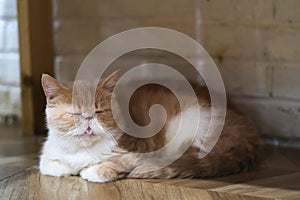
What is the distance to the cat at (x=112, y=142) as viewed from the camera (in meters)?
1.49

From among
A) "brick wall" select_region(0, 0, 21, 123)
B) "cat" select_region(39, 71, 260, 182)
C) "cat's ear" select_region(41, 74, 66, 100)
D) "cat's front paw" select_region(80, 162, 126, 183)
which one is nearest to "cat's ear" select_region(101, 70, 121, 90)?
"cat" select_region(39, 71, 260, 182)

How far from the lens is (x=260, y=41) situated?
1.92 metres

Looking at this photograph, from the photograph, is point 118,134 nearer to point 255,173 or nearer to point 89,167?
point 89,167

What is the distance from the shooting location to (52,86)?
4.86 ft

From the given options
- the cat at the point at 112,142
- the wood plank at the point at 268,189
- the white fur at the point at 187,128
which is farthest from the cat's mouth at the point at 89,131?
the wood plank at the point at 268,189

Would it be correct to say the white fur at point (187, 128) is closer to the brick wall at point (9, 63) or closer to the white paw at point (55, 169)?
the white paw at point (55, 169)

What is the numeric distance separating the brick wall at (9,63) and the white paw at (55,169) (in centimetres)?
87

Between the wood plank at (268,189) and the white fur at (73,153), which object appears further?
the white fur at (73,153)

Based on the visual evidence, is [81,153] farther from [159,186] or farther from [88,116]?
[159,186]

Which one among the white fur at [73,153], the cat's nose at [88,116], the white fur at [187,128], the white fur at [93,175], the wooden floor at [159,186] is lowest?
the wooden floor at [159,186]

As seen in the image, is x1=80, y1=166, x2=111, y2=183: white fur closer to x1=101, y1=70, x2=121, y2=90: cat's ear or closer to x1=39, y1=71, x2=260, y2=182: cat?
x1=39, y1=71, x2=260, y2=182: cat

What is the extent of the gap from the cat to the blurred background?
36cm

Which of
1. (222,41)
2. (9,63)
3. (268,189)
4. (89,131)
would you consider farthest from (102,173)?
(9,63)

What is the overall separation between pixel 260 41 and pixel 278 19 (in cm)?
10
